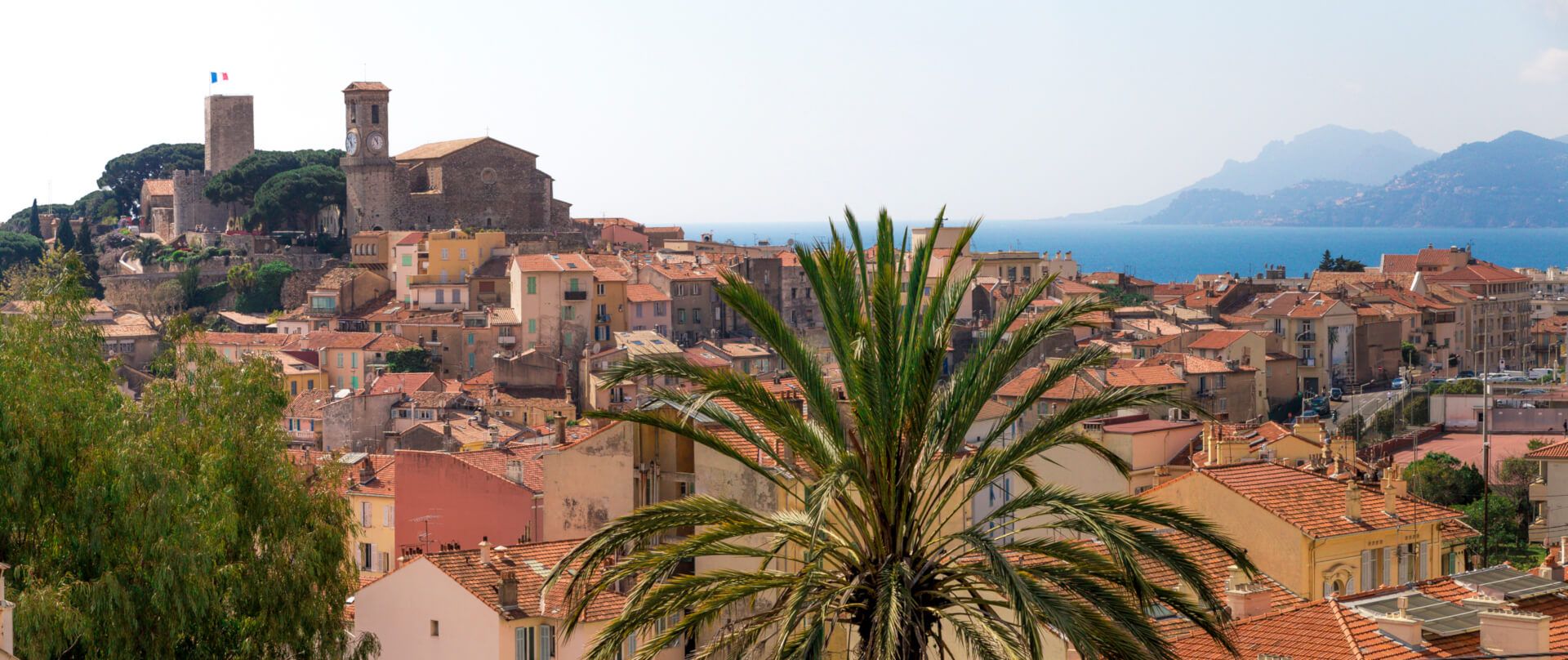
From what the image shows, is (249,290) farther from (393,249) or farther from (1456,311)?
(1456,311)

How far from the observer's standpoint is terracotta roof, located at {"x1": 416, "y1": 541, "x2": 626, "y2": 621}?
21656 mm

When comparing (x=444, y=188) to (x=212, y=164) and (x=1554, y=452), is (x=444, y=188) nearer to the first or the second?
(x=212, y=164)

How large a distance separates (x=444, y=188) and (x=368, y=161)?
3.75m

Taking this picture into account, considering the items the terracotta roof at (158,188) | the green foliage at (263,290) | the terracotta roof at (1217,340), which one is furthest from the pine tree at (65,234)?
the terracotta roof at (1217,340)

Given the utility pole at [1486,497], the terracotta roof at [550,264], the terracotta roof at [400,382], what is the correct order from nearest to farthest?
the utility pole at [1486,497]
the terracotta roof at [400,382]
the terracotta roof at [550,264]

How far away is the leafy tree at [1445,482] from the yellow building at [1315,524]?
680 inches

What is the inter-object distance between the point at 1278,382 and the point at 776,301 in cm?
2004

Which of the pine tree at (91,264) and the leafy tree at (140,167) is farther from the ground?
the leafy tree at (140,167)

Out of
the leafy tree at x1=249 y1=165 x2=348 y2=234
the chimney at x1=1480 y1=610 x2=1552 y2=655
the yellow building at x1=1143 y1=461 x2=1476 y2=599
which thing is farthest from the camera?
the leafy tree at x1=249 y1=165 x2=348 y2=234

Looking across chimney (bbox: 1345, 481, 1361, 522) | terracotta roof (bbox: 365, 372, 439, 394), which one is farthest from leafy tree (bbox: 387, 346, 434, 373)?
chimney (bbox: 1345, 481, 1361, 522)

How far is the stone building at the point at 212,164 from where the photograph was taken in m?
106

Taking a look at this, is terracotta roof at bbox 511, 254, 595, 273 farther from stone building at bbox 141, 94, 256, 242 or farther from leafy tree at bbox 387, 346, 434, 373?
stone building at bbox 141, 94, 256, 242

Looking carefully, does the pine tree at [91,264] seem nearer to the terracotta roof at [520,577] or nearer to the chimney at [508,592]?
the terracotta roof at [520,577]

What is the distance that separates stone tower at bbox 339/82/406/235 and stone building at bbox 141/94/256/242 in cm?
1322
